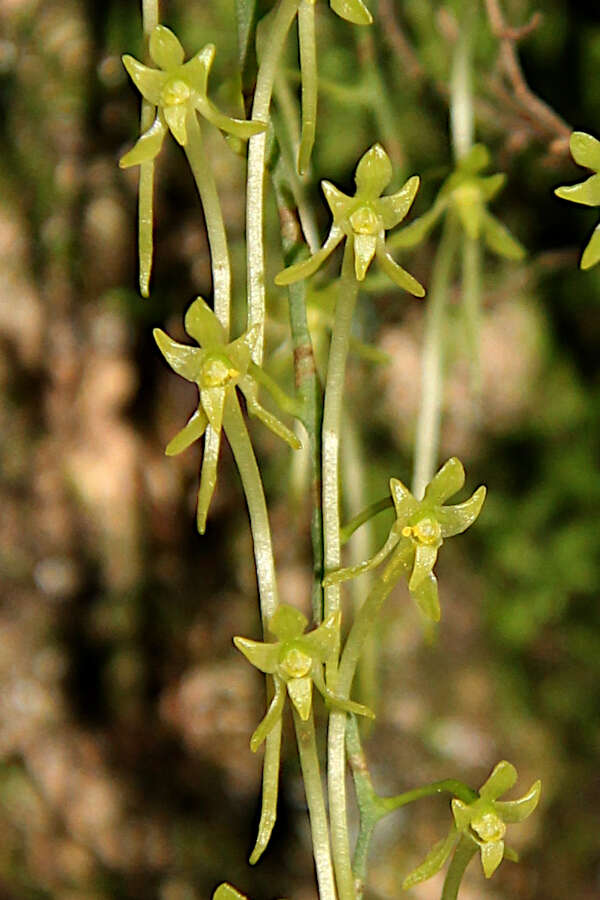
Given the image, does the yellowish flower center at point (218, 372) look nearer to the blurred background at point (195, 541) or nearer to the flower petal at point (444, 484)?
the flower petal at point (444, 484)

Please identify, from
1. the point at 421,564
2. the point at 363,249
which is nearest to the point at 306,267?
the point at 363,249

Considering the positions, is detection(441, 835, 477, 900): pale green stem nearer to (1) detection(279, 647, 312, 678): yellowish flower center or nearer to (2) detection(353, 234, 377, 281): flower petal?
(1) detection(279, 647, 312, 678): yellowish flower center

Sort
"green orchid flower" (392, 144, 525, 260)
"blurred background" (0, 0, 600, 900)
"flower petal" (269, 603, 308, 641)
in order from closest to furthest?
"flower petal" (269, 603, 308, 641) → "green orchid flower" (392, 144, 525, 260) → "blurred background" (0, 0, 600, 900)

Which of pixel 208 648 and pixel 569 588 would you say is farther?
pixel 208 648

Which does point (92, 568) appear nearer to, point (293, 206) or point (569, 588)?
point (569, 588)

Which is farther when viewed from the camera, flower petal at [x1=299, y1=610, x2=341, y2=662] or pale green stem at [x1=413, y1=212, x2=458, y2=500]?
pale green stem at [x1=413, y1=212, x2=458, y2=500]

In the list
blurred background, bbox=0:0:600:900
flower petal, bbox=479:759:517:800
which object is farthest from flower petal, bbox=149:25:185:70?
blurred background, bbox=0:0:600:900

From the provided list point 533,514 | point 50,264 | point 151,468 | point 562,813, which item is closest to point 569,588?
point 533,514

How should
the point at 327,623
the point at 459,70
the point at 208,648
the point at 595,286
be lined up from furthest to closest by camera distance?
the point at 208,648, the point at 595,286, the point at 459,70, the point at 327,623
